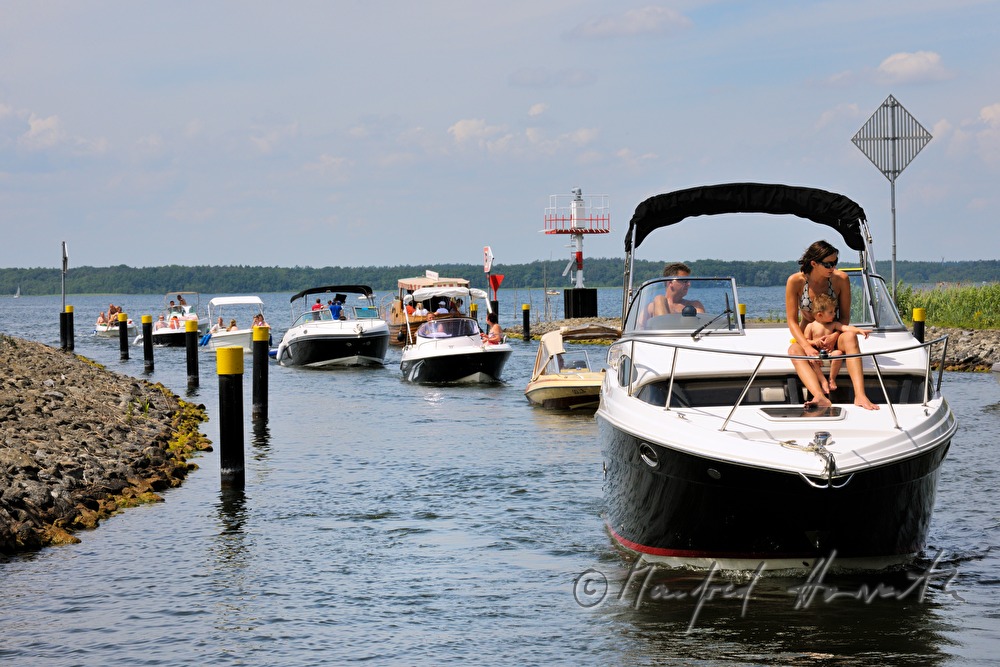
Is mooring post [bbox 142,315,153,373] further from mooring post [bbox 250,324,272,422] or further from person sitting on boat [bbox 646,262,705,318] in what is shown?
person sitting on boat [bbox 646,262,705,318]

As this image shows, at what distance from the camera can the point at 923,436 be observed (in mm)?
8086

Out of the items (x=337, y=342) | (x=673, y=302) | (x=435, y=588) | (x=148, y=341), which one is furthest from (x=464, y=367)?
(x=435, y=588)

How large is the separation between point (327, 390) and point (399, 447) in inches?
398

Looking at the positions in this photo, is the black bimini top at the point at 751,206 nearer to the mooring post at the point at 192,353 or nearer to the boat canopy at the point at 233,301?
the mooring post at the point at 192,353

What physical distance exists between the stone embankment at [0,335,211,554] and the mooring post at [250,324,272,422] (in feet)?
3.45

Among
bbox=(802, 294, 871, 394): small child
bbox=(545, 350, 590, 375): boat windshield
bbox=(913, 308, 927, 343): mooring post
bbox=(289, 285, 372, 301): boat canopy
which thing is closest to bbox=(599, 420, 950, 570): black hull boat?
bbox=(802, 294, 871, 394): small child

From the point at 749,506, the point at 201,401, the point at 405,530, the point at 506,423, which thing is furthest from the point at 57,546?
the point at 201,401

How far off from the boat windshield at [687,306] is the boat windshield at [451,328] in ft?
59.0

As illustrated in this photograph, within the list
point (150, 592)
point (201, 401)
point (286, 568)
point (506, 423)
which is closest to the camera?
point (150, 592)

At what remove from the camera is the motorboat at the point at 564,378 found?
21.5 m

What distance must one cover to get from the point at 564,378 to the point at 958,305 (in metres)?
17.1

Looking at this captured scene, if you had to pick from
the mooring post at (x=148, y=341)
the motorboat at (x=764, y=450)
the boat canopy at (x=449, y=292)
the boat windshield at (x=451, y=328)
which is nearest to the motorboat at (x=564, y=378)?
the boat windshield at (x=451, y=328)

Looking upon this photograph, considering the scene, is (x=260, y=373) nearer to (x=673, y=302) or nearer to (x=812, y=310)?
(x=673, y=302)

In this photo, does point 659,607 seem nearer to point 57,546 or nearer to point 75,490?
point 57,546
